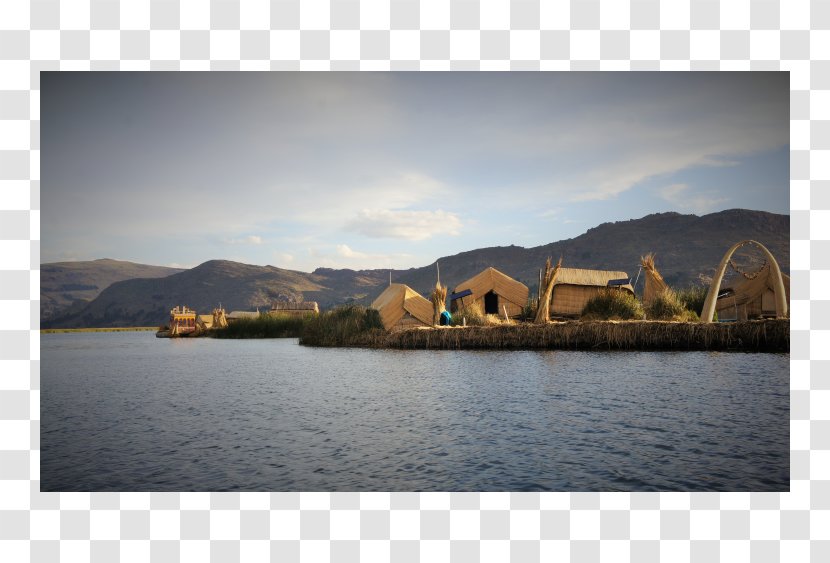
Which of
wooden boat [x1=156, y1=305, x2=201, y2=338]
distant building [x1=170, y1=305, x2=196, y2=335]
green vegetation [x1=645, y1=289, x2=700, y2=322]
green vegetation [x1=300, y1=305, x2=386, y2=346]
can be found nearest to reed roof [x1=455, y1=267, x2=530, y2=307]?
green vegetation [x1=300, y1=305, x2=386, y2=346]

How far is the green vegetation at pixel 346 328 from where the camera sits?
30125 mm

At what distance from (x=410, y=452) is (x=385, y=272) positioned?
247ft

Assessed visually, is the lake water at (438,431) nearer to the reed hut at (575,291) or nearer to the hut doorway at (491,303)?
the reed hut at (575,291)

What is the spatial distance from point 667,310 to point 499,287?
1005 centimetres

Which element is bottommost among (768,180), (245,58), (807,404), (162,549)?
(162,549)

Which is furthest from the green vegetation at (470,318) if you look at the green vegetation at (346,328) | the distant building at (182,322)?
the distant building at (182,322)

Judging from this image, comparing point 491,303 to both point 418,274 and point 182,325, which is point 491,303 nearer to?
point 182,325

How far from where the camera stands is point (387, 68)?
22.2ft

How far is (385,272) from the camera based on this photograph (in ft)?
271

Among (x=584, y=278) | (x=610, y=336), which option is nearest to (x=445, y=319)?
(x=584, y=278)

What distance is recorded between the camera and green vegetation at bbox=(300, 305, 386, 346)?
3012 cm

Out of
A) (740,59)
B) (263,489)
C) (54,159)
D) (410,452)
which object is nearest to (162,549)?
(263,489)

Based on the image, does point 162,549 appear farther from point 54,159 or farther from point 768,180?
point 768,180

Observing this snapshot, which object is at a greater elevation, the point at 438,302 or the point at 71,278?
the point at 71,278
